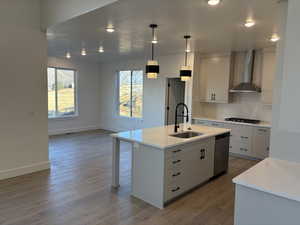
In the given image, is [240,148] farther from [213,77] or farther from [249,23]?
[249,23]

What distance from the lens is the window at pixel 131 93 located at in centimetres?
791

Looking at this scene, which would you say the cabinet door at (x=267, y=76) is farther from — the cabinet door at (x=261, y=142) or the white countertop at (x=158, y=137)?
the white countertop at (x=158, y=137)

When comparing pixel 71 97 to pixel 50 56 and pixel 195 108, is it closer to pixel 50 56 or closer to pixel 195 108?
pixel 50 56

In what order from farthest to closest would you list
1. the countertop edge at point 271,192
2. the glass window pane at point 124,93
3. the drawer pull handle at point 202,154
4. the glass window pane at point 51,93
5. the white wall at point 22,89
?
the glass window pane at point 124,93
the glass window pane at point 51,93
the white wall at point 22,89
the drawer pull handle at point 202,154
the countertop edge at point 271,192

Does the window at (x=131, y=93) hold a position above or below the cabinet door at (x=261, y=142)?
above

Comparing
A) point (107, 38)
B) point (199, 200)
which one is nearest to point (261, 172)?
point (199, 200)

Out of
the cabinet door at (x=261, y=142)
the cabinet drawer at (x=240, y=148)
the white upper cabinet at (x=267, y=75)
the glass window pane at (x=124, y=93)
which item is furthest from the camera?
the glass window pane at (x=124, y=93)

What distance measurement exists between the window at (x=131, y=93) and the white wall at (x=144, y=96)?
21 cm

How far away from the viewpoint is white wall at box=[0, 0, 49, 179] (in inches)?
151

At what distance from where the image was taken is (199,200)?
3.34 metres

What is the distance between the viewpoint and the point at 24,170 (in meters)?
4.16

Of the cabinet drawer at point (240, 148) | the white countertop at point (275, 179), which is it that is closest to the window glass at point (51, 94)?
the cabinet drawer at point (240, 148)

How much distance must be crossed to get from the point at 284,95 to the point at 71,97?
787 cm

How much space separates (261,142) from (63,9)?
4902 mm
